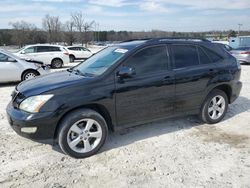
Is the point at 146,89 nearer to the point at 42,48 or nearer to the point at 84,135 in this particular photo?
the point at 84,135

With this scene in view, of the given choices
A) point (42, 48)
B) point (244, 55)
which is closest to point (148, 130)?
point (42, 48)

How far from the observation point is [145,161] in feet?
12.5

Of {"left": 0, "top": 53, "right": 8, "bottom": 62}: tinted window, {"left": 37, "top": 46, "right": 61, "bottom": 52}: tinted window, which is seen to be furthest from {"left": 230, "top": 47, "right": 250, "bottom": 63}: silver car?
{"left": 0, "top": 53, "right": 8, "bottom": 62}: tinted window

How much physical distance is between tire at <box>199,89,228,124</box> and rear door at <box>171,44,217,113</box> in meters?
0.19

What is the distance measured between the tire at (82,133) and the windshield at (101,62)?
2.41 feet

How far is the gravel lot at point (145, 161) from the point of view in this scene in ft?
10.9

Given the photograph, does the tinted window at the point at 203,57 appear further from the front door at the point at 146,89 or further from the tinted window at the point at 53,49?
the tinted window at the point at 53,49

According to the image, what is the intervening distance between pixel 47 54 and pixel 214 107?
12840 millimetres

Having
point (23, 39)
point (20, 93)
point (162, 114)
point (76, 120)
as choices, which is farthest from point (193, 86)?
Result: point (23, 39)

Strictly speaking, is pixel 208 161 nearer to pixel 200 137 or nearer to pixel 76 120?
pixel 200 137

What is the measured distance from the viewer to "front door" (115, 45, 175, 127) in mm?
4137

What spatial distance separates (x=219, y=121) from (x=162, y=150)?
1878 mm

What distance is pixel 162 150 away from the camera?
13.6ft

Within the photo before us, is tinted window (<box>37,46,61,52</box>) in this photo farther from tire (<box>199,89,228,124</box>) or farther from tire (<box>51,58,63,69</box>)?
tire (<box>199,89,228,124</box>)
